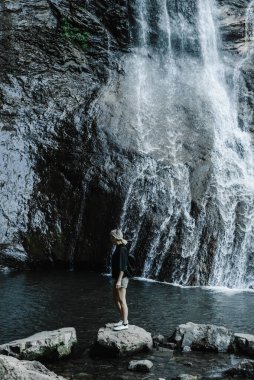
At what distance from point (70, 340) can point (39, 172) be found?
12314mm

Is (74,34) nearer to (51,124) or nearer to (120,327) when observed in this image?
(51,124)

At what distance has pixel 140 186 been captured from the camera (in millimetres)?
20062

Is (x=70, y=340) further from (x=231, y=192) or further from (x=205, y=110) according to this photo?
(x=205, y=110)

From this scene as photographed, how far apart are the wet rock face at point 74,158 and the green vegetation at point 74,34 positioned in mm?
59

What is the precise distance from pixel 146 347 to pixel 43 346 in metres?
1.98

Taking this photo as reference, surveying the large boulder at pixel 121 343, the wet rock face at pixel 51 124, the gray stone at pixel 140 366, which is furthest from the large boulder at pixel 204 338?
the wet rock face at pixel 51 124

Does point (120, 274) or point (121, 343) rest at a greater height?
point (120, 274)

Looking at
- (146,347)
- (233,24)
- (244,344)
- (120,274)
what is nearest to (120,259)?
(120,274)

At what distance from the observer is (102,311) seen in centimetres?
1293

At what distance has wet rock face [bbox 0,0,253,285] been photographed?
1934 cm

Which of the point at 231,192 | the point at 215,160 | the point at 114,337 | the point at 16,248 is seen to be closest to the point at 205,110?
the point at 215,160

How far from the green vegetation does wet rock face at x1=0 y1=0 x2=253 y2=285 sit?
59mm

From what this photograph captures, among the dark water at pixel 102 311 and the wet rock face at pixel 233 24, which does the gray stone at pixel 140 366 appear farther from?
the wet rock face at pixel 233 24

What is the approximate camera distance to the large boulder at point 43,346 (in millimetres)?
8766
